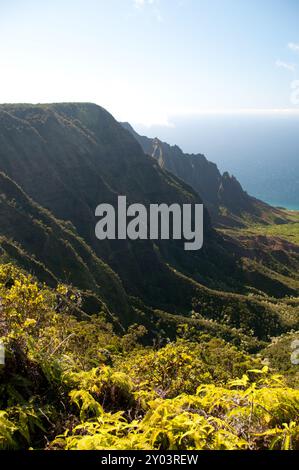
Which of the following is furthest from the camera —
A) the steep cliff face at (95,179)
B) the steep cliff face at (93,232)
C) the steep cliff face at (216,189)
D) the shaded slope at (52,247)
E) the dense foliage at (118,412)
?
the steep cliff face at (216,189)

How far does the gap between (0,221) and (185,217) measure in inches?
2461

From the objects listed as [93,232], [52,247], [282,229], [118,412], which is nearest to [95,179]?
[93,232]

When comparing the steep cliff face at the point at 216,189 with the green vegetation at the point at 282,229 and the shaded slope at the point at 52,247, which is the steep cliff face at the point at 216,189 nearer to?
the green vegetation at the point at 282,229

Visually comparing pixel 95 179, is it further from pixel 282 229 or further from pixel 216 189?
pixel 216 189

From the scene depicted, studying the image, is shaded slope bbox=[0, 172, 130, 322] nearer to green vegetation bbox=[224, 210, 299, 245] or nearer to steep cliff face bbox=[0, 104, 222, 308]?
steep cliff face bbox=[0, 104, 222, 308]

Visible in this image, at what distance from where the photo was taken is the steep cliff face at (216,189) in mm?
168000

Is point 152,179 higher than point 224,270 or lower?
higher

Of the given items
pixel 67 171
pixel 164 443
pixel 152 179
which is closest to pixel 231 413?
pixel 164 443

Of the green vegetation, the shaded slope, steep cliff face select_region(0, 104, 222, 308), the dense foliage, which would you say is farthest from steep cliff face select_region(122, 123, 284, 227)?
the dense foliage

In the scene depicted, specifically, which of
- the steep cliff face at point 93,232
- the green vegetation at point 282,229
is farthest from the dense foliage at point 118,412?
the green vegetation at point 282,229

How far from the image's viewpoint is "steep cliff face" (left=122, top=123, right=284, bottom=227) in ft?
551

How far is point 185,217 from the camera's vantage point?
102m

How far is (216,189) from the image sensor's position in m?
187

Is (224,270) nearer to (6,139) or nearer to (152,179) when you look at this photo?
(152,179)
